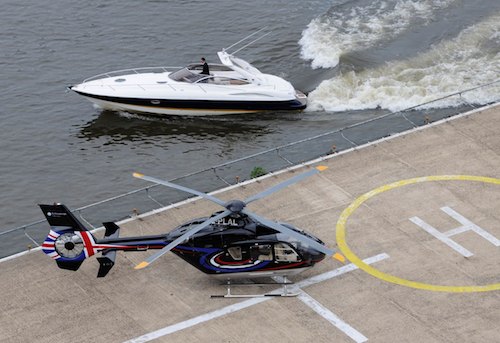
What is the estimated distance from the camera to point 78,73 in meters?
61.0

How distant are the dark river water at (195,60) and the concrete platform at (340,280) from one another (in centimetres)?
377

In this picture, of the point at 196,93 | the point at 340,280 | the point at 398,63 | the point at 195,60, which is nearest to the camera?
the point at 340,280

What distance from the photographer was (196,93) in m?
55.6

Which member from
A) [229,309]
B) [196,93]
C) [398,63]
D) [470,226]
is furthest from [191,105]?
[229,309]

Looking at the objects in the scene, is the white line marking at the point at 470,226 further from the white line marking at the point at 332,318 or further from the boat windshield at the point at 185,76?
the boat windshield at the point at 185,76

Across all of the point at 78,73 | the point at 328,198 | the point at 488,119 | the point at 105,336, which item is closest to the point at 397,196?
the point at 328,198

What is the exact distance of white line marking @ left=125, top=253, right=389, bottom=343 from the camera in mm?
35344

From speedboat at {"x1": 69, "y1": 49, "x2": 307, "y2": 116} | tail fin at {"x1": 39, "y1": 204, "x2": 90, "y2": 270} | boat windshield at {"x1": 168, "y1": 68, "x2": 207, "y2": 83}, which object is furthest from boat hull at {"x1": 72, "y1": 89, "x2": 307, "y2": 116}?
tail fin at {"x1": 39, "y1": 204, "x2": 90, "y2": 270}

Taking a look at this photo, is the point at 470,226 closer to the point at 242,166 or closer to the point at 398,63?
the point at 242,166

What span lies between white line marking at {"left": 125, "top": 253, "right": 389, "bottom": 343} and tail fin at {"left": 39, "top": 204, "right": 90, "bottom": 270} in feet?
13.4

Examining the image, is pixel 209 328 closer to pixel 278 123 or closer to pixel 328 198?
pixel 328 198

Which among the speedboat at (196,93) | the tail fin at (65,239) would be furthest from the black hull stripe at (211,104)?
the tail fin at (65,239)

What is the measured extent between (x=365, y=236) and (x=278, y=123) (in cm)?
1727

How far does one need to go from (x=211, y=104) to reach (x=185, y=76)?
7.15ft
